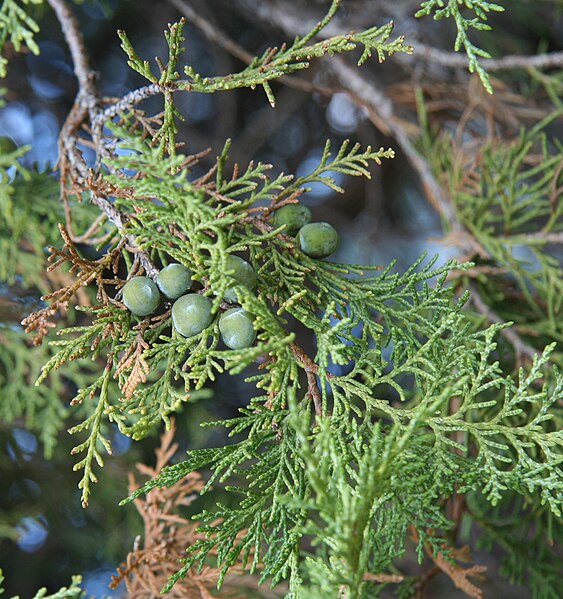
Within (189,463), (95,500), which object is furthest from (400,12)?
(95,500)

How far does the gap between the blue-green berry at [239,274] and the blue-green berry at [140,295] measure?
0.11 metres

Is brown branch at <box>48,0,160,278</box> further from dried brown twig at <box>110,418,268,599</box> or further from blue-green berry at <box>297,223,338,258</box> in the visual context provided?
dried brown twig at <box>110,418,268,599</box>

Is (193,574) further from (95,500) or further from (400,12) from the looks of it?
(400,12)

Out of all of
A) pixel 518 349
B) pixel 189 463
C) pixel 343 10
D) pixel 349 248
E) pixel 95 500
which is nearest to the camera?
pixel 189 463

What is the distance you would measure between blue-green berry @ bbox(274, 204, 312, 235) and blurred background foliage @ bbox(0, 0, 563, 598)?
22.9 inches

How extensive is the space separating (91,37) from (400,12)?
128 cm

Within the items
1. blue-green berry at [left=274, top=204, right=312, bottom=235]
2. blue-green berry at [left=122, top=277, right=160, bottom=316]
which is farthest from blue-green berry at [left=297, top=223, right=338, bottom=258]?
blue-green berry at [left=122, top=277, right=160, bottom=316]

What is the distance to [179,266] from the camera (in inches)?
34.8

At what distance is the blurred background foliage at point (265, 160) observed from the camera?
155 cm

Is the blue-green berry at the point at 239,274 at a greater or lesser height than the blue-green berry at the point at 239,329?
greater

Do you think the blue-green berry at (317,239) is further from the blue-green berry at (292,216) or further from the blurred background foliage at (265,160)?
the blurred background foliage at (265,160)

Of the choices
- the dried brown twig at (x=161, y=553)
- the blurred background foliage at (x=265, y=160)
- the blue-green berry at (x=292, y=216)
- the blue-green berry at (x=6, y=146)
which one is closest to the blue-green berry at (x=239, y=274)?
the blue-green berry at (x=292, y=216)

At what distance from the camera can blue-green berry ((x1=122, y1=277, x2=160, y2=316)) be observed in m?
0.88

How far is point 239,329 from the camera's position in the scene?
0.84 meters
